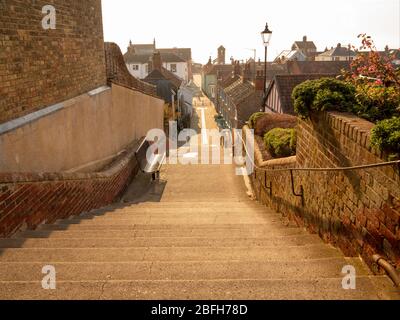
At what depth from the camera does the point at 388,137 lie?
3.23m

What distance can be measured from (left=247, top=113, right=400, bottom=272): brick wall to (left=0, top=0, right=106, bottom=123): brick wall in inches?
189

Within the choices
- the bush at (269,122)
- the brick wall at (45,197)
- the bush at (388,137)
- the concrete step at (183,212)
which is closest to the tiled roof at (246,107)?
the bush at (269,122)

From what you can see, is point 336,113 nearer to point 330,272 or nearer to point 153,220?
point 330,272

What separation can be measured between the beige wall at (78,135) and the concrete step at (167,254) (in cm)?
197

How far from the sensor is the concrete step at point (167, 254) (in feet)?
12.6

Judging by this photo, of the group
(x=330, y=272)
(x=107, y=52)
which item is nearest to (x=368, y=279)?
(x=330, y=272)

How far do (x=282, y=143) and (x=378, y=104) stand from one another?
18.3ft

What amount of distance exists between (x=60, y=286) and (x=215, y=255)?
1.68 metres

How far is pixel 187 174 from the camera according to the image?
45.4ft

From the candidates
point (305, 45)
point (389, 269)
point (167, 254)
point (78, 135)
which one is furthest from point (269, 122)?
point (305, 45)

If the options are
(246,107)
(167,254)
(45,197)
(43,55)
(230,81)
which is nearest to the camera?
(167,254)

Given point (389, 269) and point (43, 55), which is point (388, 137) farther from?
point (43, 55)

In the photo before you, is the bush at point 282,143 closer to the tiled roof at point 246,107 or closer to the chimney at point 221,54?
the tiled roof at point 246,107

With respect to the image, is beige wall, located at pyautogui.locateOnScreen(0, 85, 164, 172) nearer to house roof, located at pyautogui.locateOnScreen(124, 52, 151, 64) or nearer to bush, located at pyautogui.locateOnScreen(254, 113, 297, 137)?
bush, located at pyautogui.locateOnScreen(254, 113, 297, 137)
